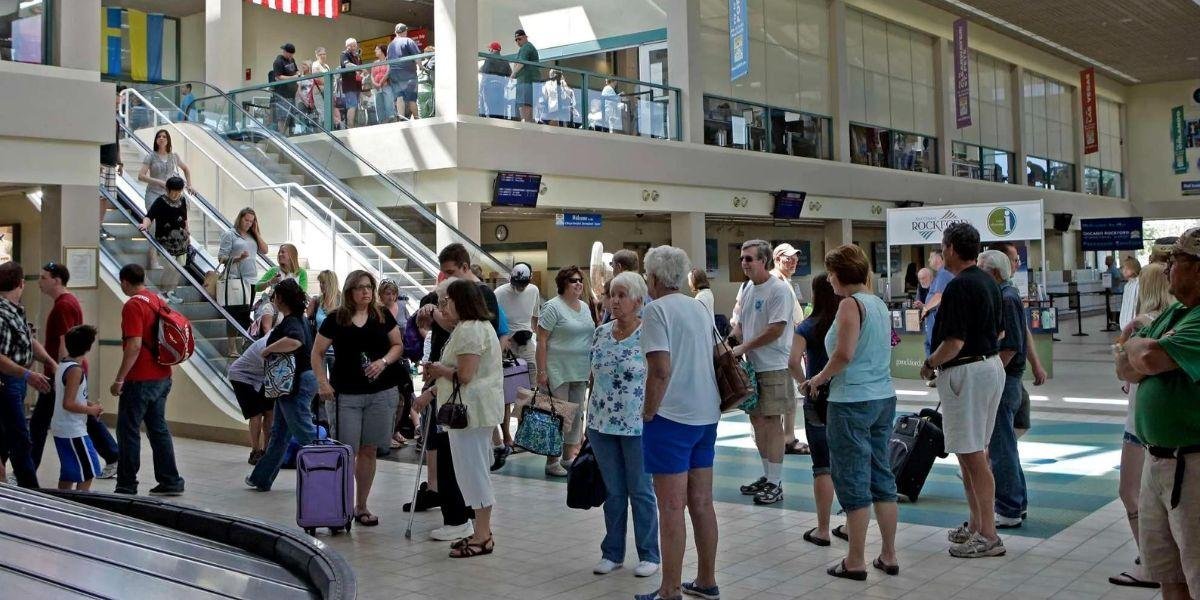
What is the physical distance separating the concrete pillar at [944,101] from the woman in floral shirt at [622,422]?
A: 25019mm

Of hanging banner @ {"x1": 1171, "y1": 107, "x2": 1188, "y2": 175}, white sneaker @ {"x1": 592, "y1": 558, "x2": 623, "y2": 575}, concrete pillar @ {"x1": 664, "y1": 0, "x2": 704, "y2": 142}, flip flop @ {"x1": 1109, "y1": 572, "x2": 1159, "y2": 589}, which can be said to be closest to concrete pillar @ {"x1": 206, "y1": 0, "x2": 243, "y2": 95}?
concrete pillar @ {"x1": 664, "y1": 0, "x2": 704, "y2": 142}

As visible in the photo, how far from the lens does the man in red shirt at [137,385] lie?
7.32 metres

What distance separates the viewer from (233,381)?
8.71 metres

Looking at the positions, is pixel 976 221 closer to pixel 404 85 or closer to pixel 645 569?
pixel 404 85

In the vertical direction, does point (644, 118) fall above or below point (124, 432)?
above

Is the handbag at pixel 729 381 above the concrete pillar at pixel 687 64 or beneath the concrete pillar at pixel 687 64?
beneath

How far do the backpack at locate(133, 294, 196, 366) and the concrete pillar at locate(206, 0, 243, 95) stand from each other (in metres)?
14.7

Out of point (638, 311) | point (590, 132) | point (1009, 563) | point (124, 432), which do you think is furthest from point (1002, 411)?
point (590, 132)

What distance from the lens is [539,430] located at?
21.4ft

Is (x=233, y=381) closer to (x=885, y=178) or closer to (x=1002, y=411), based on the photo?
(x=1002, y=411)

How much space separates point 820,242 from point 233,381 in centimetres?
2246

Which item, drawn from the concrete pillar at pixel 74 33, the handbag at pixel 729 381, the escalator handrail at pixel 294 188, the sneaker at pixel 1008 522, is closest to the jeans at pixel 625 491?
the handbag at pixel 729 381

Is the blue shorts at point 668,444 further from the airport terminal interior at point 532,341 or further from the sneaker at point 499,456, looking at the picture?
the sneaker at point 499,456

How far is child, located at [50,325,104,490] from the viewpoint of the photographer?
6.84 m
